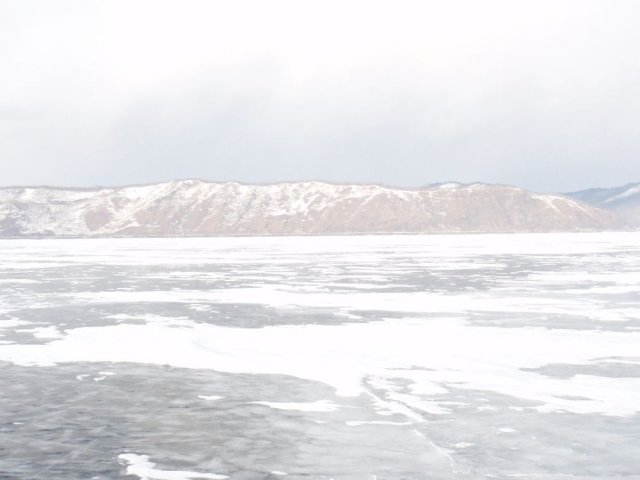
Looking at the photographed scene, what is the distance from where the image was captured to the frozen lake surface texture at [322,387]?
828 cm

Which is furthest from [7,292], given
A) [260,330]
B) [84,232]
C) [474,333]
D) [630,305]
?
[84,232]

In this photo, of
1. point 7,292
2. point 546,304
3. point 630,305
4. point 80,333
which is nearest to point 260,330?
point 80,333

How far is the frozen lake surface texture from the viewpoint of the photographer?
326 inches

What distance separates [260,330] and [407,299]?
26.8ft

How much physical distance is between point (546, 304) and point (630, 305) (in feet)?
8.24

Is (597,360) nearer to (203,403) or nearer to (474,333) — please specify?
(474,333)

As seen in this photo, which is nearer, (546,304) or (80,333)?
(80,333)

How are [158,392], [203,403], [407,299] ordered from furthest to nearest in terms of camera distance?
1. [407,299]
2. [158,392]
3. [203,403]

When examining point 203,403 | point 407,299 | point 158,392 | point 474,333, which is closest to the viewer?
point 203,403

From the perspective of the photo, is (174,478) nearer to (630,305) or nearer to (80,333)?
(80,333)

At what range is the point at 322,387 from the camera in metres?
12.3

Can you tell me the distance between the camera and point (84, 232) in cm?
18925

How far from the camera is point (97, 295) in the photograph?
27.6 m

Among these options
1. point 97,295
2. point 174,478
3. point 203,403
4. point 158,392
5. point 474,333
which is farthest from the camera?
point 97,295
